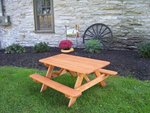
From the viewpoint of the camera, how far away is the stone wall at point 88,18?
265 inches

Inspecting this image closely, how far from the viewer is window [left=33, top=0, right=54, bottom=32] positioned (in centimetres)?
792

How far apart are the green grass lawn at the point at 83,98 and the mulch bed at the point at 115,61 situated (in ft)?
1.58

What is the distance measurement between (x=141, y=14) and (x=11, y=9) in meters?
4.60

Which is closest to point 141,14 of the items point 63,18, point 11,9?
point 63,18

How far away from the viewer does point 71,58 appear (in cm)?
422

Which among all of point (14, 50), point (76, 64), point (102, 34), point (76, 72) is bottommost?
point (14, 50)

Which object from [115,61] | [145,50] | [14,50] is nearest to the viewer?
[115,61]

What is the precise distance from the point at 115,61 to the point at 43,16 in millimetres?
3574

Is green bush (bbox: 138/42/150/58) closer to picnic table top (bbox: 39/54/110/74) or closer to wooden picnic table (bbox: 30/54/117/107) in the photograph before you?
wooden picnic table (bbox: 30/54/117/107)

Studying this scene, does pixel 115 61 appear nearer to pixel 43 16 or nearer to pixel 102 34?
pixel 102 34

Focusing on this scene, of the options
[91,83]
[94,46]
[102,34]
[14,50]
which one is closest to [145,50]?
[94,46]

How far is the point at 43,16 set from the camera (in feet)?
26.5

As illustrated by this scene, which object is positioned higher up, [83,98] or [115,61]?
[115,61]

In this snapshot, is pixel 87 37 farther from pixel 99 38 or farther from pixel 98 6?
pixel 98 6
